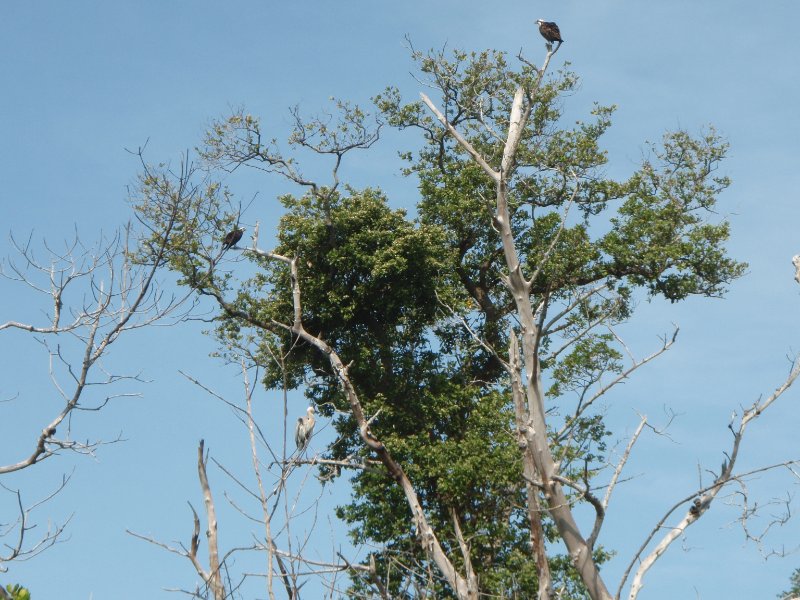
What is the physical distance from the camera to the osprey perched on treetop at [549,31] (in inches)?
650

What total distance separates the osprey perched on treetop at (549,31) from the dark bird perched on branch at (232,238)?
5384 millimetres

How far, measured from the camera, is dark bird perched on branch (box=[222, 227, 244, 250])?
16828 mm

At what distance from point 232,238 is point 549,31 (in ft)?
18.3

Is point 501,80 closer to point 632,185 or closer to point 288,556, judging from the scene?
point 632,185

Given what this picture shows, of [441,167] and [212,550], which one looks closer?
[212,550]

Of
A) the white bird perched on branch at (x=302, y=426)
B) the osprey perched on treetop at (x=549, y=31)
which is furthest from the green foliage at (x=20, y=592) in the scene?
the osprey perched on treetop at (x=549, y=31)

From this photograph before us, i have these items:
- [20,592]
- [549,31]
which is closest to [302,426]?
[20,592]

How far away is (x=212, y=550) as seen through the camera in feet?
25.8

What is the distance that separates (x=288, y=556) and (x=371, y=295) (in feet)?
40.1

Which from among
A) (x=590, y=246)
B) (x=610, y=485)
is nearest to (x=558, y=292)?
(x=590, y=246)

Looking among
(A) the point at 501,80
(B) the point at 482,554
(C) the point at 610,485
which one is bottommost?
(C) the point at 610,485

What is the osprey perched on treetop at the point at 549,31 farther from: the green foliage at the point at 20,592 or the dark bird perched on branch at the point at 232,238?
the green foliage at the point at 20,592

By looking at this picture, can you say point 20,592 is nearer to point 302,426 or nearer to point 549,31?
point 302,426

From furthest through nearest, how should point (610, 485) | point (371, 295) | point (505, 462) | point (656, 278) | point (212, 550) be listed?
point (656, 278)
point (371, 295)
point (505, 462)
point (610, 485)
point (212, 550)
